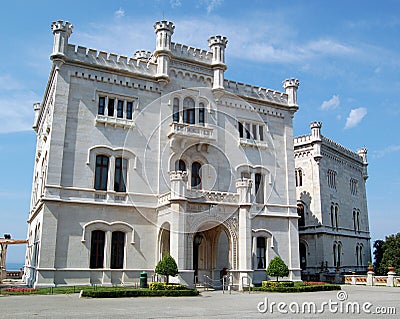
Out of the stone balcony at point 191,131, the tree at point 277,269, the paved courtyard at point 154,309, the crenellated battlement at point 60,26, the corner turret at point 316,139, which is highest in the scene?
the crenellated battlement at point 60,26

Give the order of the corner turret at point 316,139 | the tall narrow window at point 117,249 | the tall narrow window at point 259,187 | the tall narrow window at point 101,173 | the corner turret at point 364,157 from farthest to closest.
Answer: the corner turret at point 364,157 < the corner turret at point 316,139 < the tall narrow window at point 259,187 < the tall narrow window at point 101,173 < the tall narrow window at point 117,249

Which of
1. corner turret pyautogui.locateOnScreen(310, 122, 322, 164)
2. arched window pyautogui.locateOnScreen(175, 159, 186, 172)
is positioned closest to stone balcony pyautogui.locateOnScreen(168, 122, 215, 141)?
arched window pyautogui.locateOnScreen(175, 159, 186, 172)

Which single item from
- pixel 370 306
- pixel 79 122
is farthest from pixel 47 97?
pixel 370 306

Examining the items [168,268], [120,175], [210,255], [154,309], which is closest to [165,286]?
[168,268]

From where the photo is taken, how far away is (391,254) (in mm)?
45188

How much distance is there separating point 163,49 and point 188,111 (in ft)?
15.8

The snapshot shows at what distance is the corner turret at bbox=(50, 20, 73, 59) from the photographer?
2733cm

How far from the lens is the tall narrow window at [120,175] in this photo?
28.2 metres

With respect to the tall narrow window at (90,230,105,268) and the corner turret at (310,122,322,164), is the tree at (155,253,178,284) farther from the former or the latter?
the corner turret at (310,122,322,164)

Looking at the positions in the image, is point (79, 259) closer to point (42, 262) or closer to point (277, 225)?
point (42, 262)

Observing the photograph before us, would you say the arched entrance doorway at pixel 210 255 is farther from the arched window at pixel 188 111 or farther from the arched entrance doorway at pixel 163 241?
the arched window at pixel 188 111

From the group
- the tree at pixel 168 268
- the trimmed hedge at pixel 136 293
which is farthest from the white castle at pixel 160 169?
the trimmed hedge at pixel 136 293

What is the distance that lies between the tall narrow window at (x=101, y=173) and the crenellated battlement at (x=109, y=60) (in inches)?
254

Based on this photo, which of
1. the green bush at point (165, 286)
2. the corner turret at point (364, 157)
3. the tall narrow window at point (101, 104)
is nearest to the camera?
the green bush at point (165, 286)
